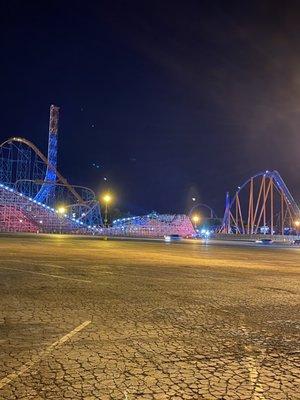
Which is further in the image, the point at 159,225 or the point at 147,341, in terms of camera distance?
the point at 159,225

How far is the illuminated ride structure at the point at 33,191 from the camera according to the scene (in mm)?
85875

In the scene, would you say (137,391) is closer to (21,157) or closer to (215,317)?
(215,317)

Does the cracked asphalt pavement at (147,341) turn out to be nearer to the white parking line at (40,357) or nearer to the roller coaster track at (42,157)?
the white parking line at (40,357)

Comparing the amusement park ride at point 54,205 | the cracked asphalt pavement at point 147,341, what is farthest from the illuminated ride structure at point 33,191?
the cracked asphalt pavement at point 147,341

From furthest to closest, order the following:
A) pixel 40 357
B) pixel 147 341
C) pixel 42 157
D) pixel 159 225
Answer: pixel 159 225 → pixel 42 157 → pixel 147 341 → pixel 40 357

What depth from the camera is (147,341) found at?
592cm

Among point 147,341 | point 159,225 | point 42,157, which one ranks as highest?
point 42,157

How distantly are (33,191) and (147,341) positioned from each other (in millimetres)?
101784

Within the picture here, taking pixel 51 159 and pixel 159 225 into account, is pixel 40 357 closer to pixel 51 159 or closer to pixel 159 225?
pixel 159 225

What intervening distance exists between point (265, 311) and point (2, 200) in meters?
82.2

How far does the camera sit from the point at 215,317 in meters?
7.58

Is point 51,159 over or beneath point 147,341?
over

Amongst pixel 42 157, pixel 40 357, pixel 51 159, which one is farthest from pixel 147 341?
pixel 51 159

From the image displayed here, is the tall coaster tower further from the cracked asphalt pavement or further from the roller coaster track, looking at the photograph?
the cracked asphalt pavement
